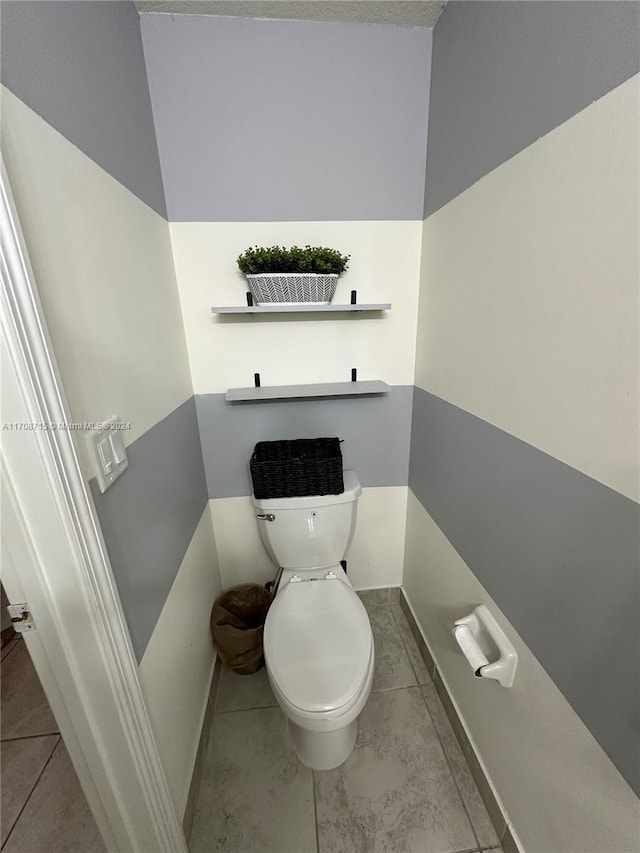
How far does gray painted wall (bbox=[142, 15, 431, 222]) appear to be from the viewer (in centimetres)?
98

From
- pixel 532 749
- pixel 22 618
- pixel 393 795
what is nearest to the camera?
pixel 22 618

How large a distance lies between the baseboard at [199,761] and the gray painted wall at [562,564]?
3.45 feet

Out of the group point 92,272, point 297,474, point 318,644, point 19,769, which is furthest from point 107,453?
point 19,769

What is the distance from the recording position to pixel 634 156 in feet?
1.60

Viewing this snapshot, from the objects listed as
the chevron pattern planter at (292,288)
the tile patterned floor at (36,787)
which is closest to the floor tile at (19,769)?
the tile patterned floor at (36,787)

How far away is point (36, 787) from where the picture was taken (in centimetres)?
106

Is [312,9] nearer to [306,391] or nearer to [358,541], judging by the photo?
[306,391]

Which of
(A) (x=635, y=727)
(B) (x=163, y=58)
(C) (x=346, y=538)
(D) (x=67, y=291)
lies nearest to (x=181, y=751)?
(C) (x=346, y=538)

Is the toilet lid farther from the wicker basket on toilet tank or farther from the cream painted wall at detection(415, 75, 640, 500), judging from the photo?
the cream painted wall at detection(415, 75, 640, 500)

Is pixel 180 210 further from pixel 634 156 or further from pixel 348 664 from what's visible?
pixel 348 664

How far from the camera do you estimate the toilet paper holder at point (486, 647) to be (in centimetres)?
82

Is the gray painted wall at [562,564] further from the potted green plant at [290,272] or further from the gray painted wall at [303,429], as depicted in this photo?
the potted green plant at [290,272]

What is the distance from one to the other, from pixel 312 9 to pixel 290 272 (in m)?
0.71

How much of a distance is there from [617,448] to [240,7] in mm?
1457
